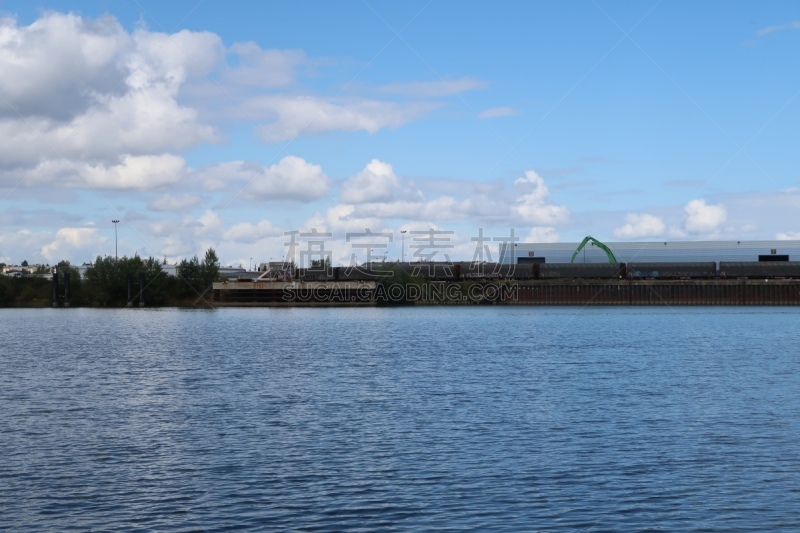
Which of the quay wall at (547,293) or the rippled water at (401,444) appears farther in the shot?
the quay wall at (547,293)

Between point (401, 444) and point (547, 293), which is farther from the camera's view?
point (547, 293)

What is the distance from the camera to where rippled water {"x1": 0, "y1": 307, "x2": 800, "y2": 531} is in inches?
829

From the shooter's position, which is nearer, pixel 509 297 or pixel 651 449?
pixel 651 449

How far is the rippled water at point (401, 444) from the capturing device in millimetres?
21062

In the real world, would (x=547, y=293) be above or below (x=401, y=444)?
above

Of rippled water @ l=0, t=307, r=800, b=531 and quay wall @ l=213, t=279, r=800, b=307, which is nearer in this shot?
rippled water @ l=0, t=307, r=800, b=531

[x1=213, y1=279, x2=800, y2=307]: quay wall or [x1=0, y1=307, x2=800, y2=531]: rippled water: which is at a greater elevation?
[x1=213, y1=279, x2=800, y2=307]: quay wall

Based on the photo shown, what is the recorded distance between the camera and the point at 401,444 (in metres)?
29.0

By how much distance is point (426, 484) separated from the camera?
2359 cm

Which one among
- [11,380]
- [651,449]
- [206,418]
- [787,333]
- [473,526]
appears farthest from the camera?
[787,333]

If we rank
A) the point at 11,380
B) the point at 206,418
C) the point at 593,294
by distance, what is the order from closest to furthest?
the point at 206,418
the point at 11,380
the point at 593,294

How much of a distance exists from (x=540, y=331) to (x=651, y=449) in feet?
229

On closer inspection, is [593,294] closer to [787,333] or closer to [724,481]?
[787,333]

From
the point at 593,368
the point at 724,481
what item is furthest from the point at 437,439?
the point at 593,368
